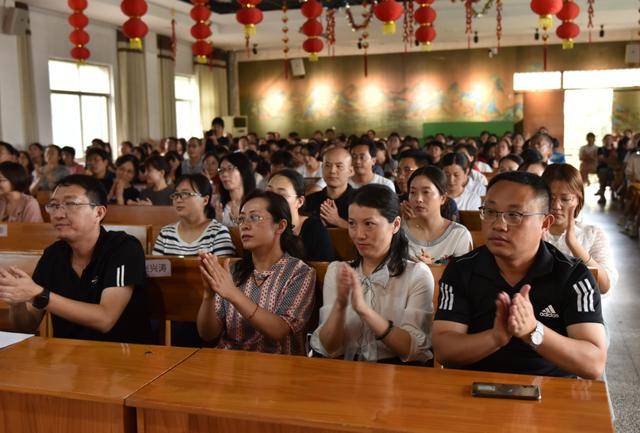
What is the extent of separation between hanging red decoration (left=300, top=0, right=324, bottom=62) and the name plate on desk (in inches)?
219

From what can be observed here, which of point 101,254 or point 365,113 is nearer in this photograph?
point 101,254

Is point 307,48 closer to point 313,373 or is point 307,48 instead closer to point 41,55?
point 41,55

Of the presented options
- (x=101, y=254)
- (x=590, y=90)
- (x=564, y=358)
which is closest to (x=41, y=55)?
(x=101, y=254)

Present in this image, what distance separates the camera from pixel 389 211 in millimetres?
2318

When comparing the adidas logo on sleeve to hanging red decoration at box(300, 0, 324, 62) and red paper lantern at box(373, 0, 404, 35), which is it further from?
hanging red decoration at box(300, 0, 324, 62)

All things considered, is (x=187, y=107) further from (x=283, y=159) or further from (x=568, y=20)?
(x=283, y=159)

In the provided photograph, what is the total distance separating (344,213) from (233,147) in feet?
18.5

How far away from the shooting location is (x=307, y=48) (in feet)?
29.9

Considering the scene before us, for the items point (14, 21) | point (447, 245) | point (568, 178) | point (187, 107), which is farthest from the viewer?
point (187, 107)

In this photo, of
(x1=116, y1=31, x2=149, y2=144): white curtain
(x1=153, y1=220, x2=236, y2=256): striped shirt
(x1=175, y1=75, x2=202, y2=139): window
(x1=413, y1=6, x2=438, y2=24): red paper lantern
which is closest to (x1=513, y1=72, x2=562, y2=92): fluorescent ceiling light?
(x1=413, y1=6, x2=438, y2=24): red paper lantern

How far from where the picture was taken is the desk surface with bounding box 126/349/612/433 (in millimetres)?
1420

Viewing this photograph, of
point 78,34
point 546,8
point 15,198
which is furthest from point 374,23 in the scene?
point 15,198

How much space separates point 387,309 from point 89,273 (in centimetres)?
112

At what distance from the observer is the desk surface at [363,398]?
142 centimetres
